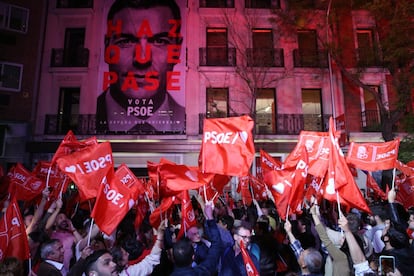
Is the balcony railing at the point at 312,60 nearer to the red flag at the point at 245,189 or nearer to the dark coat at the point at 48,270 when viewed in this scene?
the red flag at the point at 245,189

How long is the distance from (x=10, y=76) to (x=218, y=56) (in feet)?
34.6

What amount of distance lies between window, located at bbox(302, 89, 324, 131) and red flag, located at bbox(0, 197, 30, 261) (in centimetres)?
1457

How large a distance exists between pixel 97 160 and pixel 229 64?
1294cm

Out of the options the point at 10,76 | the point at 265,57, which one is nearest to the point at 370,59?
the point at 265,57

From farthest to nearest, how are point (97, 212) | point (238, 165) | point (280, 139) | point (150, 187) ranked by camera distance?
point (280, 139) < point (150, 187) < point (238, 165) < point (97, 212)

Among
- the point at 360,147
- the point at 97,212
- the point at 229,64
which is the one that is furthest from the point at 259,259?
the point at 229,64

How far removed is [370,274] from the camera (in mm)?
3467

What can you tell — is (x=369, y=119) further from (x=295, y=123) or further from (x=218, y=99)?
(x=218, y=99)

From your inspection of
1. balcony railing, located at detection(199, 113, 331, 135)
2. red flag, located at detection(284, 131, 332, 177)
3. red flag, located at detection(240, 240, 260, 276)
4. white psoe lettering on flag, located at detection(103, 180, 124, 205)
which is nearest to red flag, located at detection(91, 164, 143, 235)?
white psoe lettering on flag, located at detection(103, 180, 124, 205)

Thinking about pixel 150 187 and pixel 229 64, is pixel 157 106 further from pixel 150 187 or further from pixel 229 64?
pixel 150 187

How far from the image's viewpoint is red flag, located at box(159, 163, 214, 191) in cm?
528

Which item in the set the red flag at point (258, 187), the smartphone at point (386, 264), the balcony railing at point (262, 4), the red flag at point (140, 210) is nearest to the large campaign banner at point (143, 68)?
the balcony railing at point (262, 4)

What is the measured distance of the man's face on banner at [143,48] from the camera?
16.7 meters

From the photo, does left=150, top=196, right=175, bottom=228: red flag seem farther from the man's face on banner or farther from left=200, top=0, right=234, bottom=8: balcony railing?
left=200, top=0, right=234, bottom=8: balcony railing
